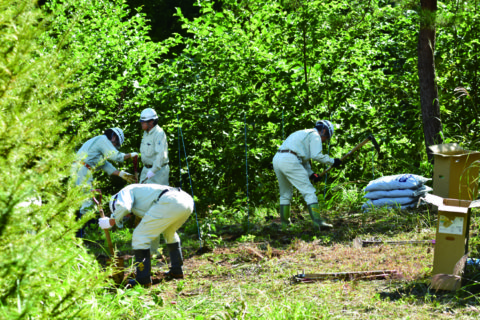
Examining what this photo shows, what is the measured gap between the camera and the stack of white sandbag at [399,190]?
793 centimetres

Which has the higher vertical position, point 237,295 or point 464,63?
point 464,63

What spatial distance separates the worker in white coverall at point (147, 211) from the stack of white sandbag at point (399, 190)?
11.3 feet

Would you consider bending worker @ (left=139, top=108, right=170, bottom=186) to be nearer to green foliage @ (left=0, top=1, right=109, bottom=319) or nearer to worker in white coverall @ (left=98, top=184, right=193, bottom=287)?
worker in white coverall @ (left=98, top=184, right=193, bottom=287)

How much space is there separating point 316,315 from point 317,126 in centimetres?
420

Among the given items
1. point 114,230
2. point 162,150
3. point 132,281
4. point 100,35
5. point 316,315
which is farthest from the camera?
point 100,35

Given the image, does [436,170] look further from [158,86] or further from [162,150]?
[158,86]

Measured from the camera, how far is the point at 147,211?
18.8ft

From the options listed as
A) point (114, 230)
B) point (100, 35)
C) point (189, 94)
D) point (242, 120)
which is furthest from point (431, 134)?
point (100, 35)

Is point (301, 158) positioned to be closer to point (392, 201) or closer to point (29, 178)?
point (392, 201)

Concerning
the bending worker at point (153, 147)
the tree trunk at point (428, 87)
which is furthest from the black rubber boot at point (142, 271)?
the tree trunk at point (428, 87)

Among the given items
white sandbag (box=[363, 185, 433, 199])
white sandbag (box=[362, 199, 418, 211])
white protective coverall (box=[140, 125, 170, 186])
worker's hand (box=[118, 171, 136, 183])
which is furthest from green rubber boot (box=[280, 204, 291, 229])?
worker's hand (box=[118, 171, 136, 183])

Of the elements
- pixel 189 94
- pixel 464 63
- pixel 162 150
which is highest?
pixel 464 63

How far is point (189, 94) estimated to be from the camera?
9.12 m

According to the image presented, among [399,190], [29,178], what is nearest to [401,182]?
[399,190]
